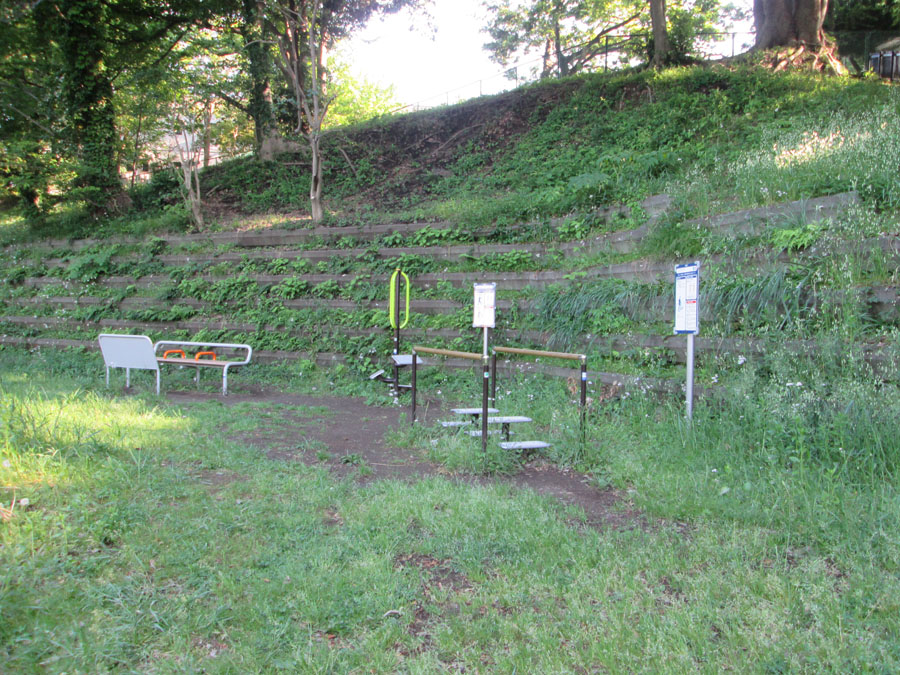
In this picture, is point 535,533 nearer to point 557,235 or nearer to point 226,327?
point 557,235

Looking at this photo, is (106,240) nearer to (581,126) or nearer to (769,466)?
(581,126)

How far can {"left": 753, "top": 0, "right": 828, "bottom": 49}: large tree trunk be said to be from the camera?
14.7 meters

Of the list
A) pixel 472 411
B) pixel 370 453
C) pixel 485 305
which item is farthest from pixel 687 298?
pixel 370 453

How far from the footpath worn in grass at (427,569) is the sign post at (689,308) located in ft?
1.65

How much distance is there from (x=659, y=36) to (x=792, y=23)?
10.1 ft

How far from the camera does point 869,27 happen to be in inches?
786

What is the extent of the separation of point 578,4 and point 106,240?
21.2m

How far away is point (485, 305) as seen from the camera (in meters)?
7.75

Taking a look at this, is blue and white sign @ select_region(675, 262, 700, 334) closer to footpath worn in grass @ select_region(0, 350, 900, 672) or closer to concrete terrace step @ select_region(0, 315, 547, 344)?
footpath worn in grass @ select_region(0, 350, 900, 672)

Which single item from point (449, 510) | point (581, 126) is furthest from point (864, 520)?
point (581, 126)

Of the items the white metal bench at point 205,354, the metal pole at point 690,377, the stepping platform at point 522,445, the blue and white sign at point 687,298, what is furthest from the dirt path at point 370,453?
the blue and white sign at point 687,298

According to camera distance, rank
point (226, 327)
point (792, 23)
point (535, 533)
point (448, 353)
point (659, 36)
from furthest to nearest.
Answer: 1. point (659, 36)
2. point (792, 23)
3. point (226, 327)
4. point (448, 353)
5. point (535, 533)

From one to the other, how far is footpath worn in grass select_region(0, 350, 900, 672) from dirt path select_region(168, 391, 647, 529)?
24 cm

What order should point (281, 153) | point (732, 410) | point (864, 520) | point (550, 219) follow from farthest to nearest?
point (281, 153)
point (550, 219)
point (732, 410)
point (864, 520)
